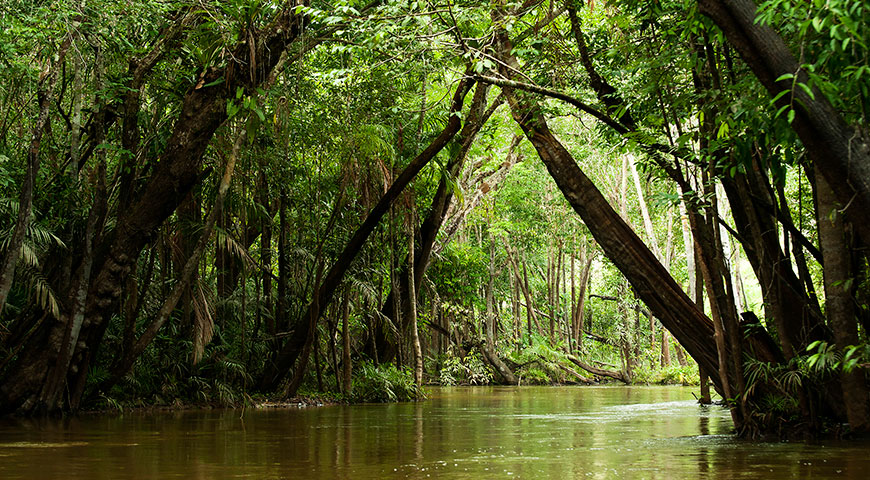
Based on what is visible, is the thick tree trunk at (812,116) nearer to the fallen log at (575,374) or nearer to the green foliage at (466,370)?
the green foliage at (466,370)

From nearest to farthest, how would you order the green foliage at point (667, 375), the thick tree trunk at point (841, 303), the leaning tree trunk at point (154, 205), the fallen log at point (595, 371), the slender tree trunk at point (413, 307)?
the thick tree trunk at point (841, 303)
the leaning tree trunk at point (154, 205)
the slender tree trunk at point (413, 307)
the green foliage at point (667, 375)
the fallen log at point (595, 371)

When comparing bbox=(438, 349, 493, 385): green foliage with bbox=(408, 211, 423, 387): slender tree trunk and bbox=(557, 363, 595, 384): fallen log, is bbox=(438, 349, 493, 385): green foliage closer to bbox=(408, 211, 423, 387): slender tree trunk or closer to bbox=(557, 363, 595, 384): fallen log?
bbox=(557, 363, 595, 384): fallen log

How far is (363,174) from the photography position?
1348cm

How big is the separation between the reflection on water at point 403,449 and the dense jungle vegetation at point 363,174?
2.66 ft

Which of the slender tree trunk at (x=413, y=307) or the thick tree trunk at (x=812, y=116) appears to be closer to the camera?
the thick tree trunk at (x=812, y=116)

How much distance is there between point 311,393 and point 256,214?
3.76 metres

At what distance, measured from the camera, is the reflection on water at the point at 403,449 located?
4715 mm

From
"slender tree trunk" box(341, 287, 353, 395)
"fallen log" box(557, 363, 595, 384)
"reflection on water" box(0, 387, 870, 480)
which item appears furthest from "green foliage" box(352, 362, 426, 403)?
"fallen log" box(557, 363, 595, 384)

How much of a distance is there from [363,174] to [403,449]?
7884 mm

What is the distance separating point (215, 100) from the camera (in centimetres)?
948

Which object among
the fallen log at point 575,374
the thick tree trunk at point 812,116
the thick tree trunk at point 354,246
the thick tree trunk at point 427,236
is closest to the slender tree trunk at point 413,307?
the thick tree trunk at point 427,236

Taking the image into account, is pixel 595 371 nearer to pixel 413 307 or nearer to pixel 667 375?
pixel 667 375

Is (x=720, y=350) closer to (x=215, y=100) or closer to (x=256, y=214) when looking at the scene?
(x=215, y=100)

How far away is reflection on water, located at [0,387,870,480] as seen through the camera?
4715mm
